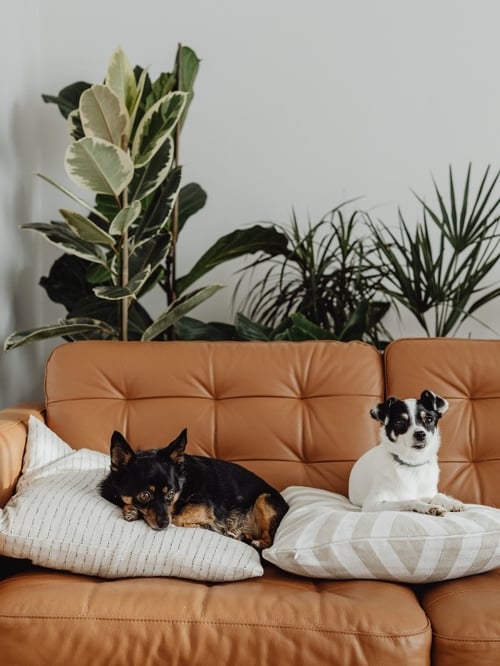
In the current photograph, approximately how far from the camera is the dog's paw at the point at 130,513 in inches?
71.5

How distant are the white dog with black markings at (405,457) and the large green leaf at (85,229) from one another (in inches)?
43.7

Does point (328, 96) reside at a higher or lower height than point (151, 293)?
higher

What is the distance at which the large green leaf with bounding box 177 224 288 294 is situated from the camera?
2822 millimetres

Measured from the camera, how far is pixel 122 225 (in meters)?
2.55

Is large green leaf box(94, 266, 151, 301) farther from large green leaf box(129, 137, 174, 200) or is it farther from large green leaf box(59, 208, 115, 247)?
large green leaf box(129, 137, 174, 200)

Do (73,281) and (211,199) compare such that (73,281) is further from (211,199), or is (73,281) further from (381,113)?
(381,113)

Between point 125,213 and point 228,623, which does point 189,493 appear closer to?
point 228,623

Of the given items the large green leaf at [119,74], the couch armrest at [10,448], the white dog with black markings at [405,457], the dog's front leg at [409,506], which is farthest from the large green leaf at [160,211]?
the dog's front leg at [409,506]

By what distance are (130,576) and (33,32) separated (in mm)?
2315

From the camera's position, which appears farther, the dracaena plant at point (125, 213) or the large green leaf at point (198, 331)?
the large green leaf at point (198, 331)

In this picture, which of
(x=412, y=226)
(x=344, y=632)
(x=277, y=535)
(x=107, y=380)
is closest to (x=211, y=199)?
(x=412, y=226)

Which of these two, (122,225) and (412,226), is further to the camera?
(412,226)

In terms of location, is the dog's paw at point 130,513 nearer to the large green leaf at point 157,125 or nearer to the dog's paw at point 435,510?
the dog's paw at point 435,510

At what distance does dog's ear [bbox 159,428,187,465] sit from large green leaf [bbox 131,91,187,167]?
108 cm
